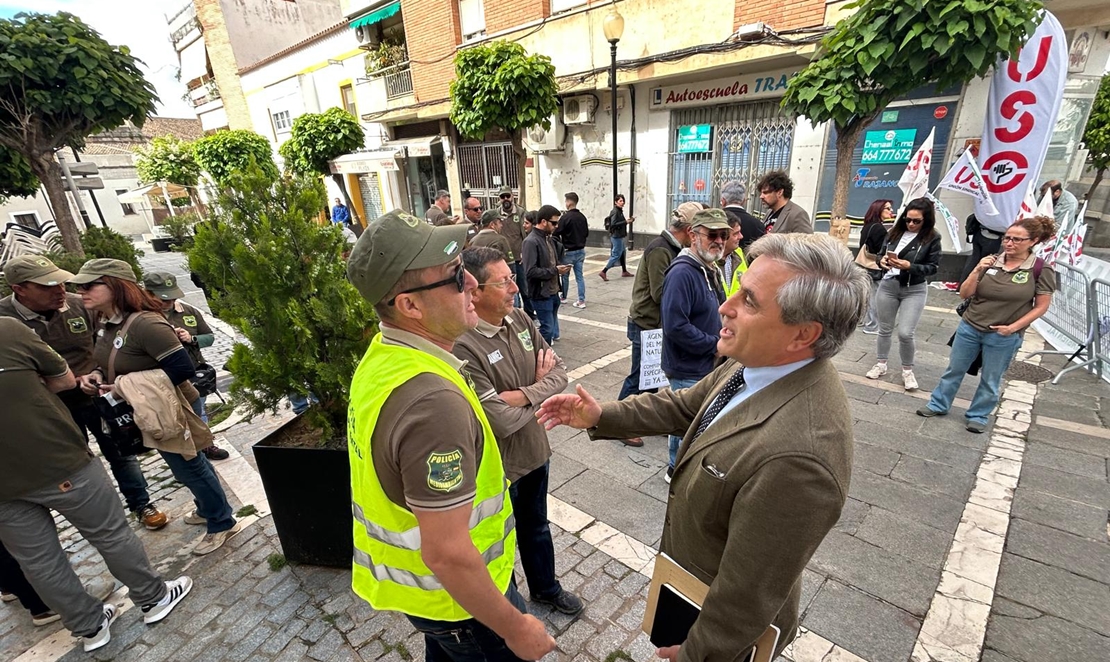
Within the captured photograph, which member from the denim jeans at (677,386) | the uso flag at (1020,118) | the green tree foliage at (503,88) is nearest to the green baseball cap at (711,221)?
the denim jeans at (677,386)

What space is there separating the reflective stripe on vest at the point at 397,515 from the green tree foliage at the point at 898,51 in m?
6.77

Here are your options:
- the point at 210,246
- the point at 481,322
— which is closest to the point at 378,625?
the point at 481,322

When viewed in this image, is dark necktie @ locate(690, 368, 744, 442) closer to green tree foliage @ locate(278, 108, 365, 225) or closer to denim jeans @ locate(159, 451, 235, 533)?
denim jeans @ locate(159, 451, 235, 533)

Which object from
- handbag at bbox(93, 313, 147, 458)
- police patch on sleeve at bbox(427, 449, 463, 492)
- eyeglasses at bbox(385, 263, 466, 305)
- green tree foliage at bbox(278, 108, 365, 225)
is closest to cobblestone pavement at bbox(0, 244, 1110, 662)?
handbag at bbox(93, 313, 147, 458)

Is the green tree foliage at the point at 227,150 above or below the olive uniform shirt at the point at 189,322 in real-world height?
above

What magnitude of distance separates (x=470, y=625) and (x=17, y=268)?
3.64m

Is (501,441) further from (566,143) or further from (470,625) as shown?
(566,143)

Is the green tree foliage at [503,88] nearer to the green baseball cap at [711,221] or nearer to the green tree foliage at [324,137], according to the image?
the green baseball cap at [711,221]

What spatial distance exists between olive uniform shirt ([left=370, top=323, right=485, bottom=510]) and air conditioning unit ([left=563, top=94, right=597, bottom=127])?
1273cm

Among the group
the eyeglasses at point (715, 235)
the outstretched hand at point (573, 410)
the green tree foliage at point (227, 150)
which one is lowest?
the outstretched hand at point (573, 410)

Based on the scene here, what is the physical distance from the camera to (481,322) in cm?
223

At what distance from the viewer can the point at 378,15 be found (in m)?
16.4

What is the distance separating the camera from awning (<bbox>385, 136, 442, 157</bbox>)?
16953 millimetres

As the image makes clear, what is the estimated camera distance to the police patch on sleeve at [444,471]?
1197mm
